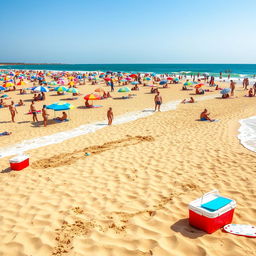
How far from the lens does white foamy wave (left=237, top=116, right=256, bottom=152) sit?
850cm

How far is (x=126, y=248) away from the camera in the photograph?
3.46 meters

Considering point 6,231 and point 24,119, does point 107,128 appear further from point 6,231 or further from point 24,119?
point 6,231

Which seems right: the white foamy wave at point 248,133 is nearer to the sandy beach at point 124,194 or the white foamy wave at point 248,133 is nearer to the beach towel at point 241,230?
the sandy beach at point 124,194

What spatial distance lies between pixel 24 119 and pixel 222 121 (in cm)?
1278

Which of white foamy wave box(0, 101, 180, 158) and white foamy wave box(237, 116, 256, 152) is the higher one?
white foamy wave box(237, 116, 256, 152)

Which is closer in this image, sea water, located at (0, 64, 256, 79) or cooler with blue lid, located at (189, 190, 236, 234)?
cooler with blue lid, located at (189, 190, 236, 234)

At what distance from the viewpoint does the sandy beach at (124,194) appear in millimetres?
3557

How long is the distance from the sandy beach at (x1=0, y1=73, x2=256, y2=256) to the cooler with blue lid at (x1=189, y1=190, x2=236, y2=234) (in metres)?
0.11

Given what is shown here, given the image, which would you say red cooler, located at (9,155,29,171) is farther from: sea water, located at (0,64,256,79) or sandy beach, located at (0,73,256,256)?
A: sea water, located at (0,64,256,79)

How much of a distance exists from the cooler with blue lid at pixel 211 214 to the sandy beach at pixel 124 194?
4.3 inches

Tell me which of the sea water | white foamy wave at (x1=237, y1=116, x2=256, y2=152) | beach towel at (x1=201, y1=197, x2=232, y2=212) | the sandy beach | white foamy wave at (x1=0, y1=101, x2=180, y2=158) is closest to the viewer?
the sandy beach

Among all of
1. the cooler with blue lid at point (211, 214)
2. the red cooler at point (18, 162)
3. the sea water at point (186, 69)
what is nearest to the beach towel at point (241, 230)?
the cooler with blue lid at point (211, 214)

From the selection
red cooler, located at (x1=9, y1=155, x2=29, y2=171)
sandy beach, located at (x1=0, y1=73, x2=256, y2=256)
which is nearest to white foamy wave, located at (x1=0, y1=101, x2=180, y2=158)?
sandy beach, located at (x1=0, y1=73, x2=256, y2=256)

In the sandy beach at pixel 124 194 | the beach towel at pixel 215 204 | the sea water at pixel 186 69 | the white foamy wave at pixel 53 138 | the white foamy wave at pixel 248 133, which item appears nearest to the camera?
the sandy beach at pixel 124 194
